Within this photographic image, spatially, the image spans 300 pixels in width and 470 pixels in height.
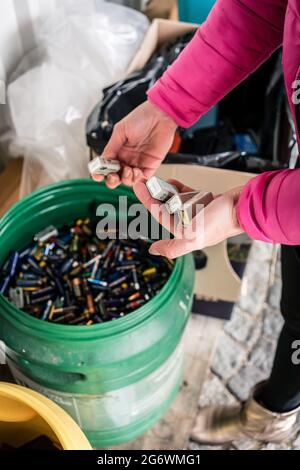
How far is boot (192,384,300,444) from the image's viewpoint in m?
0.93

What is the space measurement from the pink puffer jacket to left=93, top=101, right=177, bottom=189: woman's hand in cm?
2

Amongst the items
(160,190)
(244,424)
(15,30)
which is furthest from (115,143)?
(244,424)

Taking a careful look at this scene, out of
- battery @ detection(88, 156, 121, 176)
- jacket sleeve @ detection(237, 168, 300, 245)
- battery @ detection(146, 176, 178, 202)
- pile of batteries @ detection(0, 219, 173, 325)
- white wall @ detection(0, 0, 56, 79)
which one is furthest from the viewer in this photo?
white wall @ detection(0, 0, 56, 79)

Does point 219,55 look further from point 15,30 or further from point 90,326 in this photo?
point 15,30

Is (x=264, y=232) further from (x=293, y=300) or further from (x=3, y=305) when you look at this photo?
(x=3, y=305)

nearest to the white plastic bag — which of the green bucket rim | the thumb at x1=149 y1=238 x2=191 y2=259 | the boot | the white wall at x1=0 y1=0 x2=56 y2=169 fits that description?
the white wall at x1=0 y1=0 x2=56 y2=169

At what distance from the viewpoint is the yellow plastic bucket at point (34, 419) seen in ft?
2.04

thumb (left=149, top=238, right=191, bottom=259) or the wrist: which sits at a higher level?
the wrist

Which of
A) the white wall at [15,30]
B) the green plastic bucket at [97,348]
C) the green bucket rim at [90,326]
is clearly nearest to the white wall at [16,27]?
the white wall at [15,30]

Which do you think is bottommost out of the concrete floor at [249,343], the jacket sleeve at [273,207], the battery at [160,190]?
the concrete floor at [249,343]

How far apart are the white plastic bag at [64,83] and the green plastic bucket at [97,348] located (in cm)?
15

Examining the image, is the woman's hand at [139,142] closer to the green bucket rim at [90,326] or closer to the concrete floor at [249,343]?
the green bucket rim at [90,326]

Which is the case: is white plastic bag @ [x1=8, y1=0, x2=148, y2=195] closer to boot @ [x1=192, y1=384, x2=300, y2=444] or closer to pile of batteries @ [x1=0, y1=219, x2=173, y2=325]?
pile of batteries @ [x1=0, y1=219, x2=173, y2=325]

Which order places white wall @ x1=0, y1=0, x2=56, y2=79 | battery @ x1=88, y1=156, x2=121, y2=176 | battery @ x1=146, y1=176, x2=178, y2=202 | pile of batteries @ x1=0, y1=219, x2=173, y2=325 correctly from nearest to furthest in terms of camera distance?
1. battery @ x1=146, y1=176, x2=178, y2=202
2. battery @ x1=88, y1=156, x2=121, y2=176
3. pile of batteries @ x1=0, y1=219, x2=173, y2=325
4. white wall @ x1=0, y1=0, x2=56, y2=79
